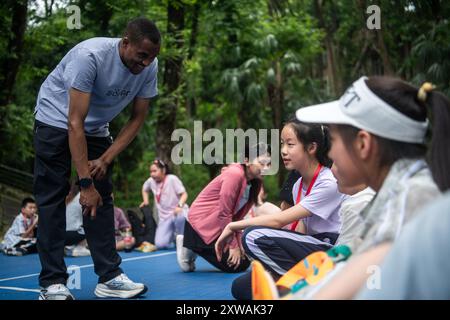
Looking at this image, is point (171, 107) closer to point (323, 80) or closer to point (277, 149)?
point (277, 149)

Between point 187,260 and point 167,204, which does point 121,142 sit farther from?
point 167,204

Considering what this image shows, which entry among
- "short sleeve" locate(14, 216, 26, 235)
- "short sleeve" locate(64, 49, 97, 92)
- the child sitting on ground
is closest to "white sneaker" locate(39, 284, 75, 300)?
"short sleeve" locate(64, 49, 97, 92)

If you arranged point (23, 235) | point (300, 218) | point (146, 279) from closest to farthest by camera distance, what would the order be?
point (300, 218), point (146, 279), point (23, 235)

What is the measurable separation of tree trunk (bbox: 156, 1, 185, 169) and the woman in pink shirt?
18.7 ft

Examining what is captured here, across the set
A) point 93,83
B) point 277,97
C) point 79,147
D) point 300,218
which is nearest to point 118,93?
point 93,83

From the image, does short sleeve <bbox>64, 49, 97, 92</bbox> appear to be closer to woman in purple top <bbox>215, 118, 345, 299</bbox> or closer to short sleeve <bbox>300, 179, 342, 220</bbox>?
woman in purple top <bbox>215, 118, 345, 299</bbox>

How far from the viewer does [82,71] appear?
3.33 meters

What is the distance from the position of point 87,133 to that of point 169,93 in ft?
25.7

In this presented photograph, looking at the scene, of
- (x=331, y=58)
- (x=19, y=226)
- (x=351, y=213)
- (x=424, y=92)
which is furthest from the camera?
(x=331, y=58)

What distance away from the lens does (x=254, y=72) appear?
1567 cm

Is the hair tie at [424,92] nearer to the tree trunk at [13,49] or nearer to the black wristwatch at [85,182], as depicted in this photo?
the black wristwatch at [85,182]

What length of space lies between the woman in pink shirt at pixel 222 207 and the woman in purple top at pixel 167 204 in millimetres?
2994

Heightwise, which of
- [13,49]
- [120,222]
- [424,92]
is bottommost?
[120,222]

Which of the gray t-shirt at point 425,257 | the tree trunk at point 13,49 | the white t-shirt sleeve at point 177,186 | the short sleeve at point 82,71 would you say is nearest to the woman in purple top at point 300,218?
the short sleeve at point 82,71
